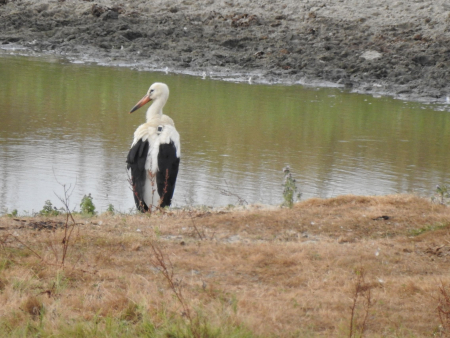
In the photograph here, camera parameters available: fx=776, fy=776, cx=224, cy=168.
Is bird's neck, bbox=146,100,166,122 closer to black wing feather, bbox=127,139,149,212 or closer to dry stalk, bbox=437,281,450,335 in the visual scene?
black wing feather, bbox=127,139,149,212

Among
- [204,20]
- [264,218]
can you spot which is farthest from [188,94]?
[264,218]

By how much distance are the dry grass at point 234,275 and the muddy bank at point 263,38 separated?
457 inches

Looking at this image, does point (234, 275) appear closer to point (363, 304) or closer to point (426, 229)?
point (363, 304)

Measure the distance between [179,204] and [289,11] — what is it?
13800 mm

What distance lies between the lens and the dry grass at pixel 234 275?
366cm

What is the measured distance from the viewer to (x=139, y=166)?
6754 millimetres

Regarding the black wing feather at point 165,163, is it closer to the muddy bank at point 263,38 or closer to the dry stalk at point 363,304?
the dry stalk at point 363,304

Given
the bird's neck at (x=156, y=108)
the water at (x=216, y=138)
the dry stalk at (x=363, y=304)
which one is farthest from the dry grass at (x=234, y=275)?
the bird's neck at (x=156, y=108)

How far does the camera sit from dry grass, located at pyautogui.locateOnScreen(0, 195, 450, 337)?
12.0 ft

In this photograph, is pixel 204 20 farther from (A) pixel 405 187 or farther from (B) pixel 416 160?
(A) pixel 405 187

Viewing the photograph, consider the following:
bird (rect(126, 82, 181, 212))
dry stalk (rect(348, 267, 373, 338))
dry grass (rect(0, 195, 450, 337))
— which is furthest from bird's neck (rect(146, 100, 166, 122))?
dry stalk (rect(348, 267, 373, 338))

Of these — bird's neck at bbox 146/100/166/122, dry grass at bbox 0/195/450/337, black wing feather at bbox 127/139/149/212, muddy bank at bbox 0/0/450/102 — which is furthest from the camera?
muddy bank at bbox 0/0/450/102

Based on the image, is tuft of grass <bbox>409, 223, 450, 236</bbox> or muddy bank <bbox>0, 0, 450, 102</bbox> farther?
muddy bank <bbox>0, 0, 450, 102</bbox>

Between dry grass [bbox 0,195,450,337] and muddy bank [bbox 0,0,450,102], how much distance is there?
11.6m
